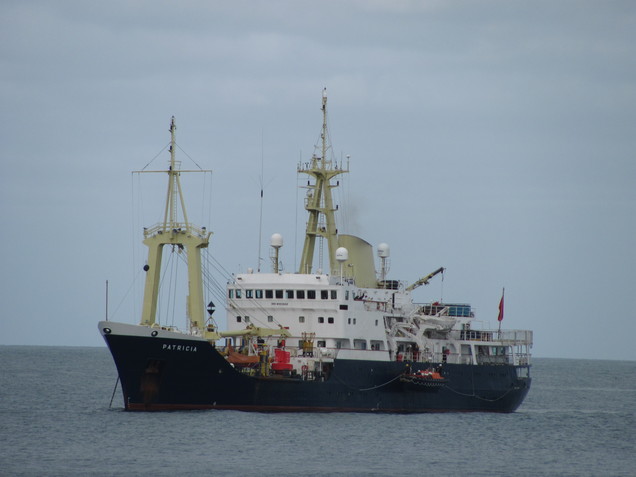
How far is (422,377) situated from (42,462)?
23021 mm

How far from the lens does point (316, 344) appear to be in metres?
55.8

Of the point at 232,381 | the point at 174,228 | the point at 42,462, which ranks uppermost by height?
the point at 174,228

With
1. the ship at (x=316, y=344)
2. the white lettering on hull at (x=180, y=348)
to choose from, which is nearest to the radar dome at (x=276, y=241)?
the ship at (x=316, y=344)

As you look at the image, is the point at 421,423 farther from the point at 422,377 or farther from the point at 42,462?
the point at 42,462

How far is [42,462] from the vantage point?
132 feet

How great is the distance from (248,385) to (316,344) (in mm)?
5321

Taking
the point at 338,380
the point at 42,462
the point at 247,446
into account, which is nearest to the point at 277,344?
the point at 338,380

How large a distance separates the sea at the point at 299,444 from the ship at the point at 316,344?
3.46 ft

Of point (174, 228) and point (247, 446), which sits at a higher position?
point (174, 228)

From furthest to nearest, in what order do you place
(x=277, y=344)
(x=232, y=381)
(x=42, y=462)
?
(x=277, y=344) < (x=232, y=381) < (x=42, y=462)

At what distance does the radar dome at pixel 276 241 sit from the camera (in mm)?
58750

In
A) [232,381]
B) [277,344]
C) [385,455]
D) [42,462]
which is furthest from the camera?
[277,344]

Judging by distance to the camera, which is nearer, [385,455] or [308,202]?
[385,455]

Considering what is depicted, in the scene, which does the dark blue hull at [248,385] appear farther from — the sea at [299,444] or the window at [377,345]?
the window at [377,345]
